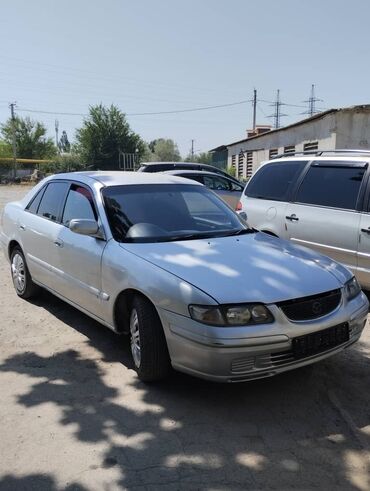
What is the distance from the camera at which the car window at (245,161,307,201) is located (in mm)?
6737

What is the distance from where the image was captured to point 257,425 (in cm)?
329

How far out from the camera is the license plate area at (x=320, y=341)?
3.36m

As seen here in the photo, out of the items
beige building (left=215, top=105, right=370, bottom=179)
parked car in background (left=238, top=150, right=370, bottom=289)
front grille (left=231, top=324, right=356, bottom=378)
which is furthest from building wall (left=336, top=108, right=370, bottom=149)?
front grille (left=231, top=324, right=356, bottom=378)

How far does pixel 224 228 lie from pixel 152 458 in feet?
7.79

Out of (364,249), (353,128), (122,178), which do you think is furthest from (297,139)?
(122,178)

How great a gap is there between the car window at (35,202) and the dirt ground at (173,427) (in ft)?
6.33

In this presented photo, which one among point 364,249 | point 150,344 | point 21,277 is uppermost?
point 364,249

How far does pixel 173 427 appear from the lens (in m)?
3.26

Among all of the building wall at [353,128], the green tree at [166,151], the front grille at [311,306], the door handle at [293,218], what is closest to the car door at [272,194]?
the door handle at [293,218]

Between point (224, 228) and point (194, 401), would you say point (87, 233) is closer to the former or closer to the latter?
point (224, 228)

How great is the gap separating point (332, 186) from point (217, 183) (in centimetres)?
686

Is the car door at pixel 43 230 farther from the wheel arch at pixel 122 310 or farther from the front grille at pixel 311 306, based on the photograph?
the front grille at pixel 311 306

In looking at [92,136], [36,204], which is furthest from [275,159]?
[92,136]

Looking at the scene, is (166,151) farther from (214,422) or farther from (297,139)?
(214,422)
